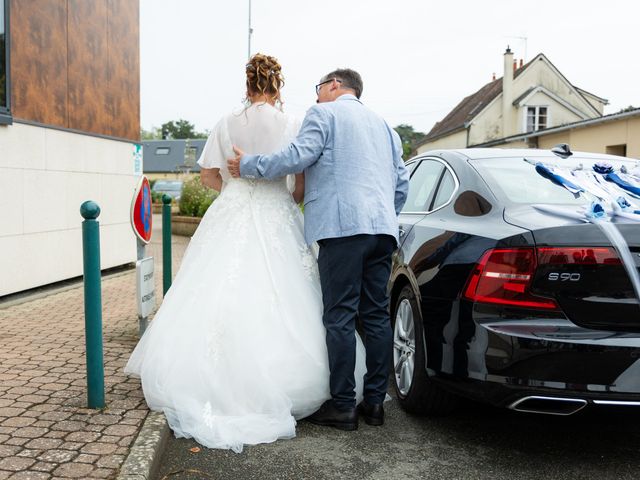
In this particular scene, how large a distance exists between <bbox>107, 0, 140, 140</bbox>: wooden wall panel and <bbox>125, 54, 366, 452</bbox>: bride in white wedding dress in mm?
6092

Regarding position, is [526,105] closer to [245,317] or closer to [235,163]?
[235,163]

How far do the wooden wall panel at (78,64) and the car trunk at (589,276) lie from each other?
600 centimetres

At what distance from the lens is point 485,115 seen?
3853 centimetres

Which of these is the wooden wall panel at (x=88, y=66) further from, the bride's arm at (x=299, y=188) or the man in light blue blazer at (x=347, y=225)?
the man in light blue blazer at (x=347, y=225)

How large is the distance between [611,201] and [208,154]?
2.25 meters

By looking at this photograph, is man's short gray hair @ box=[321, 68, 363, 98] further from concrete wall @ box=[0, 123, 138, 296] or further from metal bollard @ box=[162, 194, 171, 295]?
concrete wall @ box=[0, 123, 138, 296]

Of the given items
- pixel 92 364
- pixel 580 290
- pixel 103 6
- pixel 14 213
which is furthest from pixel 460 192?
pixel 103 6

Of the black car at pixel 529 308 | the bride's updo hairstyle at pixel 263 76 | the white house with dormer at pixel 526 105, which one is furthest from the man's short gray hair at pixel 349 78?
the white house with dormer at pixel 526 105

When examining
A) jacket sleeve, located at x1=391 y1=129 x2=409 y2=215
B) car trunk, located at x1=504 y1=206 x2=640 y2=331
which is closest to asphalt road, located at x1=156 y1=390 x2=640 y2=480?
car trunk, located at x1=504 y1=206 x2=640 y2=331

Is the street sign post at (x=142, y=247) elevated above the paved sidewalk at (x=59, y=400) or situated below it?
above

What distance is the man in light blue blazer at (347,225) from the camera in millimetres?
3617

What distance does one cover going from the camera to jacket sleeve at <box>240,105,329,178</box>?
11.9 ft

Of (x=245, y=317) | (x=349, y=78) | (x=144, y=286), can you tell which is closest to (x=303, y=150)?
(x=349, y=78)

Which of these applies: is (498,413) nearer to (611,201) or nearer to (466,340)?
(466,340)
